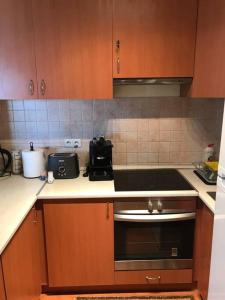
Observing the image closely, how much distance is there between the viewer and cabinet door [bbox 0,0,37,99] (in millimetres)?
1646

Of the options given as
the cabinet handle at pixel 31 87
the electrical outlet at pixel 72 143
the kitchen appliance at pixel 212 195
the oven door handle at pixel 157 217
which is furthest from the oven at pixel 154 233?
the cabinet handle at pixel 31 87

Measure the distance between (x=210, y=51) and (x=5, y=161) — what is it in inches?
70.6

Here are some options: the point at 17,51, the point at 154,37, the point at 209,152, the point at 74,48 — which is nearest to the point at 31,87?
the point at 17,51

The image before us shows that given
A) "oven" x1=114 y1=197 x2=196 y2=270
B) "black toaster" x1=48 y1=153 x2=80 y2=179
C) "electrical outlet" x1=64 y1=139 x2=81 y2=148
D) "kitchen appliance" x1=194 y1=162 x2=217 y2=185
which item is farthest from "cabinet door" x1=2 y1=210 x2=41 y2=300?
"kitchen appliance" x1=194 y1=162 x2=217 y2=185

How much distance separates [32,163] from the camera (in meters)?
1.96

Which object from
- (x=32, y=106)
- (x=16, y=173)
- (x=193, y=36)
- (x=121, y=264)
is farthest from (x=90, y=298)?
(x=193, y=36)

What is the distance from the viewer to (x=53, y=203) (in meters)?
1.74

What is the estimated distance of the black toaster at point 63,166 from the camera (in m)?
1.97

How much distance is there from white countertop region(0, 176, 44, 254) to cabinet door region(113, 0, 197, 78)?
997 millimetres

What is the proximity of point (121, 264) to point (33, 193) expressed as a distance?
0.84m

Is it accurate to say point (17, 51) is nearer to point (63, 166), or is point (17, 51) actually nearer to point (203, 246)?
point (63, 166)

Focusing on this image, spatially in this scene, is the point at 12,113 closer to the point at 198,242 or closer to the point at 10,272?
the point at 10,272

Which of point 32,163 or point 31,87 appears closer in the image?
point 31,87

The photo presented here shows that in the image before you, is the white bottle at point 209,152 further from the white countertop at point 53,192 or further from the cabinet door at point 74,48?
the cabinet door at point 74,48
